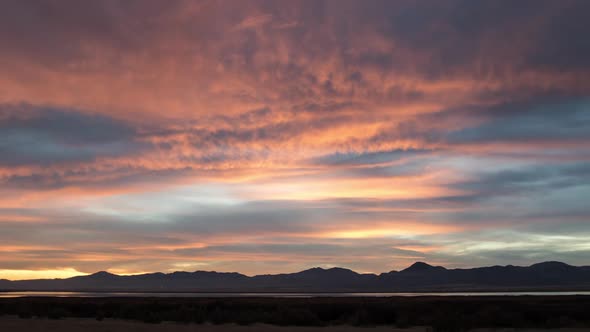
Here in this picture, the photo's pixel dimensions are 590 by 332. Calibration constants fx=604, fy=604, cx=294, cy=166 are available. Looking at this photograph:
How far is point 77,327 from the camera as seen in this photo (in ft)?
106

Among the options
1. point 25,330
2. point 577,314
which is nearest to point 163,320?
point 25,330

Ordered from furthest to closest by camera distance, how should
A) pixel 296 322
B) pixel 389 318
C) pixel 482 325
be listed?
pixel 389 318, pixel 296 322, pixel 482 325

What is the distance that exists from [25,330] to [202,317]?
511 inches

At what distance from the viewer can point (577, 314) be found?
1629 inches

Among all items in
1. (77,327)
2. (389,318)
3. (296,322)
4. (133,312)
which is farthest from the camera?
(133,312)

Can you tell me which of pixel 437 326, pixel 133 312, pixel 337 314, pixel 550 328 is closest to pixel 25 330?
pixel 133 312

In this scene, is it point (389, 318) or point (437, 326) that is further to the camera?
point (389, 318)

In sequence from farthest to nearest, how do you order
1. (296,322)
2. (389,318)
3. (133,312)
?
1. (133,312)
2. (389,318)
3. (296,322)

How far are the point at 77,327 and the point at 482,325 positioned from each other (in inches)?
897

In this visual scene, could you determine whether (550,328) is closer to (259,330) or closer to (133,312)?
(259,330)

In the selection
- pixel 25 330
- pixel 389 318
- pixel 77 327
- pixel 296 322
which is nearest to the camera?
pixel 25 330

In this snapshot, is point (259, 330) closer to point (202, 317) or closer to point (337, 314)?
point (202, 317)

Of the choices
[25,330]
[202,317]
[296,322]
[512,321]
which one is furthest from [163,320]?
[512,321]

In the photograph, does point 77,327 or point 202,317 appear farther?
point 202,317
